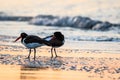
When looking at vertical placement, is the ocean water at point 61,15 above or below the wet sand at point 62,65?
below

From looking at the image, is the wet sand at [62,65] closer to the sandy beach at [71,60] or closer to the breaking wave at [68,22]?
the sandy beach at [71,60]

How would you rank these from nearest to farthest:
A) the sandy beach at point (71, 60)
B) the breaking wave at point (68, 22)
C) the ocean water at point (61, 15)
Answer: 1. the sandy beach at point (71, 60)
2. the ocean water at point (61, 15)
3. the breaking wave at point (68, 22)

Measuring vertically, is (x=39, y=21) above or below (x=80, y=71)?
below

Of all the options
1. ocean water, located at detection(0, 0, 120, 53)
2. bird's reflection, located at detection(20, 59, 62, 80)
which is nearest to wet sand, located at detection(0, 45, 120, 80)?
bird's reflection, located at detection(20, 59, 62, 80)

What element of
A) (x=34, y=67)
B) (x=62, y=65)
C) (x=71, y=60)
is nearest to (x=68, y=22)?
(x=71, y=60)

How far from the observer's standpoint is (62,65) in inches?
485

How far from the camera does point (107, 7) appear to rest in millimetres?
37938

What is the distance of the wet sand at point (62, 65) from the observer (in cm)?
1059

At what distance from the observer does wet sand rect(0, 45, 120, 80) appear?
10.6 m

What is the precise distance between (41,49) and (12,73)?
526 cm

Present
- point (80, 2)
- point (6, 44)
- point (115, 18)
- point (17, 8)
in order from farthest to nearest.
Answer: point (17, 8) < point (80, 2) < point (115, 18) < point (6, 44)

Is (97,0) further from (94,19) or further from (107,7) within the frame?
(94,19)

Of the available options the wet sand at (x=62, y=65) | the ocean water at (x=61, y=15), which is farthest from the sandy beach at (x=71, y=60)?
the ocean water at (x=61, y=15)

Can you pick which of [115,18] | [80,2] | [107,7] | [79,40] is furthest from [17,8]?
[79,40]
